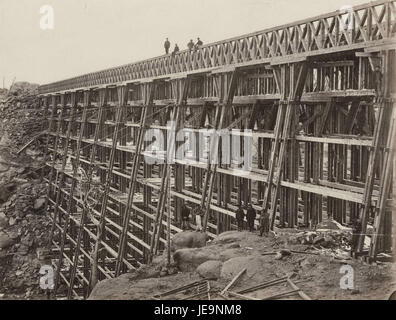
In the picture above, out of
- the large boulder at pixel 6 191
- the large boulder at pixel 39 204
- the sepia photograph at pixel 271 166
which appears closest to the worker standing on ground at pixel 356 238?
the sepia photograph at pixel 271 166

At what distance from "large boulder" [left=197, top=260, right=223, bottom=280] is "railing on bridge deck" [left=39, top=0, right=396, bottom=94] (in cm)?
465

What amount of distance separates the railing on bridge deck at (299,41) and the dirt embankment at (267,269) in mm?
3843

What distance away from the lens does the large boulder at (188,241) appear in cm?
1265

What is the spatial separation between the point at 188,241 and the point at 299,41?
17.3 ft

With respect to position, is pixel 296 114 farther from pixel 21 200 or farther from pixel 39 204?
pixel 21 200

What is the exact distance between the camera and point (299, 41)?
39.9ft

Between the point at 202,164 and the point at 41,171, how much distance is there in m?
22.4

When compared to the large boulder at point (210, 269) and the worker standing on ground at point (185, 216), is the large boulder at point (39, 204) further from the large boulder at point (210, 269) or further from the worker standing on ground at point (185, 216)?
the large boulder at point (210, 269)

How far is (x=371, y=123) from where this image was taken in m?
13.6

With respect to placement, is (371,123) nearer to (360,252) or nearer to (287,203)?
(287,203)

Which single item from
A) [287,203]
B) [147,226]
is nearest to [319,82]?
[287,203]

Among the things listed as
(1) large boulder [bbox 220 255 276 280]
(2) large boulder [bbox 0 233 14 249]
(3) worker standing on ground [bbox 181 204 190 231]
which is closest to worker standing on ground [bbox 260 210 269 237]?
(1) large boulder [bbox 220 255 276 280]

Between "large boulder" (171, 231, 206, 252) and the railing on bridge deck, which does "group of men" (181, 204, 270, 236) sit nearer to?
"large boulder" (171, 231, 206, 252)

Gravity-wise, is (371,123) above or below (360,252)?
above
